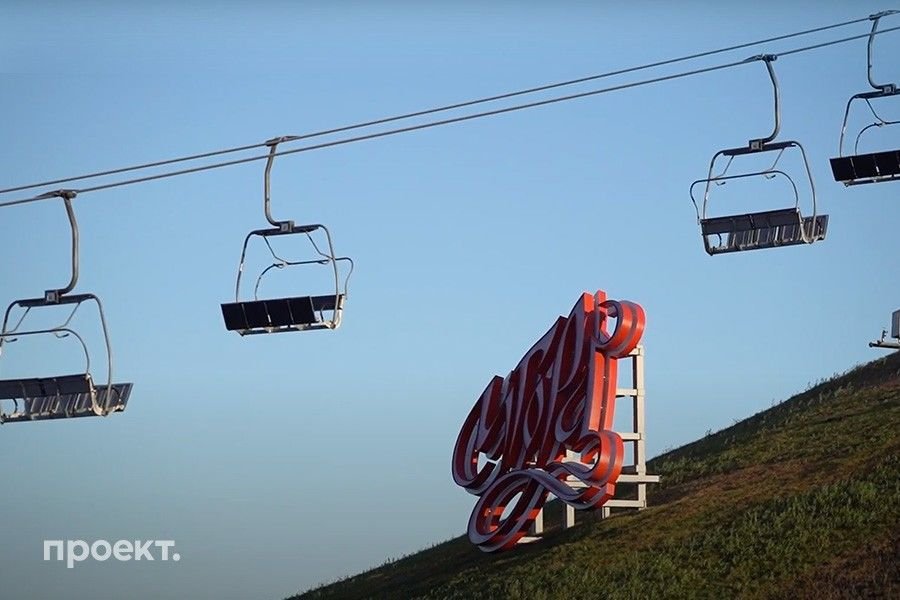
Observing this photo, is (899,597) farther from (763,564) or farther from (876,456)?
(876,456)

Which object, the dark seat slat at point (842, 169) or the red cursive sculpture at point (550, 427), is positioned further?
the red cursive sculpture at point (550, 427)

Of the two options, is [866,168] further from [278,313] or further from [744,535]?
[744,535]

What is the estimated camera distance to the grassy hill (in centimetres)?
3594

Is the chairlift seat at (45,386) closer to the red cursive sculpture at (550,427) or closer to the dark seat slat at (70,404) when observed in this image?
the dark seat slat at (70,404)

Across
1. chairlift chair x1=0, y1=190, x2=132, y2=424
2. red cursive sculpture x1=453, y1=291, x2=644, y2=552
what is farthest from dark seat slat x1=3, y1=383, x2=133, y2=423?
red cursive sculpture x1=453, y1=291, x2=644, y2=552

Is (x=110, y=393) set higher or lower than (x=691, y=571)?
higher

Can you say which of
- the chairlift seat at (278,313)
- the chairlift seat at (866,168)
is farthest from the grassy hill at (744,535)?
the chairlift seat at (278,313)

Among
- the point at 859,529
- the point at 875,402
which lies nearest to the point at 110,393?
the point at 859,529

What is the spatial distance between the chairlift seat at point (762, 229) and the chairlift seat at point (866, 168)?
80 cm

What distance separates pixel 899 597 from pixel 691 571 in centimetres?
521

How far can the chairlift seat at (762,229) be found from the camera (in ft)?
82.9

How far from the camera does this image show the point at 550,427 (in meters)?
40.5

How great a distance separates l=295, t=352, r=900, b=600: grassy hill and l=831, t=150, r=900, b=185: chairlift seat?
38.9ft

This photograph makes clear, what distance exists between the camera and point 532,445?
136 feet
